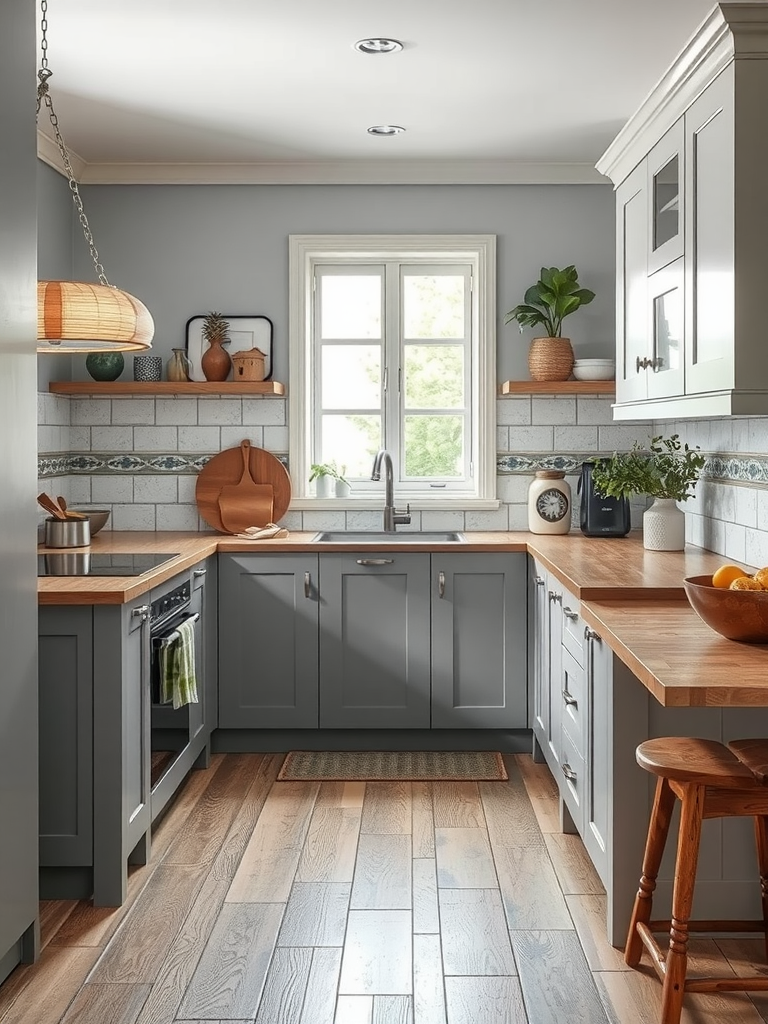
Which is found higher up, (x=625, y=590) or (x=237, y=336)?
(x=237, y=336)

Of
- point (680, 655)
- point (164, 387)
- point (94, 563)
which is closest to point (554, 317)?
point (164, 387)

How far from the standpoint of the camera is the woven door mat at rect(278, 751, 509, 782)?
162 inches

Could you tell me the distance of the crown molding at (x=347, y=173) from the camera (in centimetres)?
481

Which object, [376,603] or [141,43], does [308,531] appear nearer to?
[376,603]

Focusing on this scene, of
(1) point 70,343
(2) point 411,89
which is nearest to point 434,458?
(2) point 411,89

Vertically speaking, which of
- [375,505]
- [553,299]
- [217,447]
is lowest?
[375,505]

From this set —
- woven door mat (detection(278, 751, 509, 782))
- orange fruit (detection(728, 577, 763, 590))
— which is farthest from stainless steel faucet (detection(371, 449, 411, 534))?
orange fruit (detection(728, 577, 763, 590))

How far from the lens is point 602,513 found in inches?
179

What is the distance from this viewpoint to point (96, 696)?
293cm

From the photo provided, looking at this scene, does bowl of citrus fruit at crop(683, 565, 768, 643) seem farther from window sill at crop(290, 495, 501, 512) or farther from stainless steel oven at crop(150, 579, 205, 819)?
window sill at crop(290, 495, 501, 512)

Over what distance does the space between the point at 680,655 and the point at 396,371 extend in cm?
301

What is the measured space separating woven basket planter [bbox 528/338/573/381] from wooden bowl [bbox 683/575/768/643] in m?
2.44

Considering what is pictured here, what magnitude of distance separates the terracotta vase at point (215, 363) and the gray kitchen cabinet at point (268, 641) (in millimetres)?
897

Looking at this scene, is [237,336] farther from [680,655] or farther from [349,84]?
[680,655]
